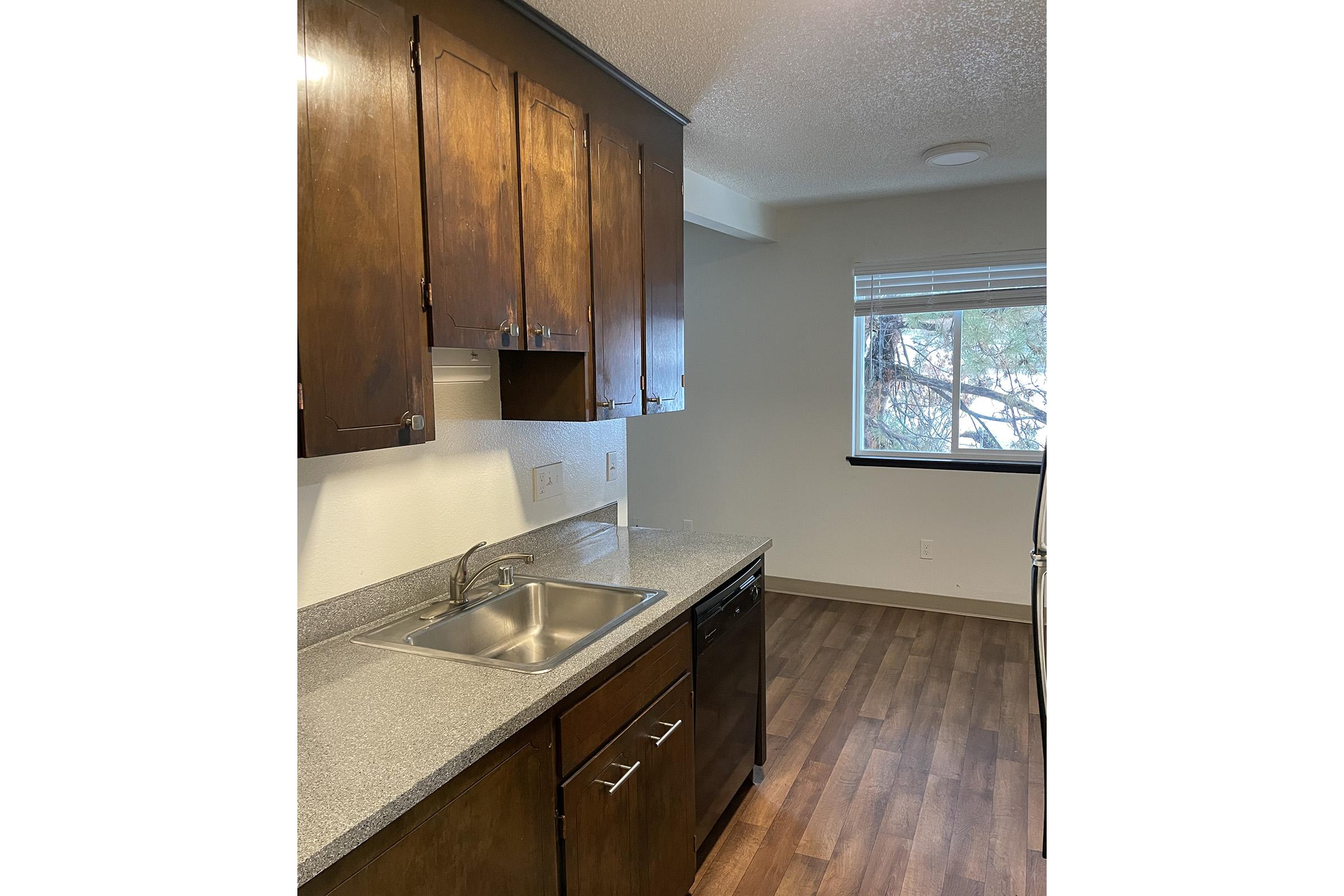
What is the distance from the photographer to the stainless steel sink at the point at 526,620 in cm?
178

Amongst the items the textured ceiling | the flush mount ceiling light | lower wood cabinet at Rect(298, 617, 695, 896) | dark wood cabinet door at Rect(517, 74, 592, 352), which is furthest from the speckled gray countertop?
the flush mount ceiling light

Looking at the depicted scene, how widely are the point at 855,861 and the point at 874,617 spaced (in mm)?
2199

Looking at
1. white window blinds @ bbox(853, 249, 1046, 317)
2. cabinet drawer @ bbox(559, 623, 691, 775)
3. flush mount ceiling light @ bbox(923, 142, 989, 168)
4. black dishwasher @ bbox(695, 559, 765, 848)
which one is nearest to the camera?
cabinet drawer @ bbox(559, 623, 691, 775)

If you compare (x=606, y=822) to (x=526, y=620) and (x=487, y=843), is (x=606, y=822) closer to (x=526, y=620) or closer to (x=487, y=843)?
(x=487, y=843)

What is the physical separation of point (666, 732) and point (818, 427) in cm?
297

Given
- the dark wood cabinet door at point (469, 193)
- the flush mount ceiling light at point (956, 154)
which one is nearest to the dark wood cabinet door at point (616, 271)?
the dark wood cabinet door at point (469, 193)

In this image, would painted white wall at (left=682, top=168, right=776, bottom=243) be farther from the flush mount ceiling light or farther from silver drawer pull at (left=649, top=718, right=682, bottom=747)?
silver drawer pull at (left=649, top=718, right=682, bottom=747)

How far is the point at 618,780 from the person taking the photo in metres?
1.67

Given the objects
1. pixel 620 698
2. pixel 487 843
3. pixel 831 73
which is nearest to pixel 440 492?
pixel 620 698

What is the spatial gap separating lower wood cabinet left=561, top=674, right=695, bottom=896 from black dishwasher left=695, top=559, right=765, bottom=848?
0.11 metres

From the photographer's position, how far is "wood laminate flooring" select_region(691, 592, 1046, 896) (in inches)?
85.4
